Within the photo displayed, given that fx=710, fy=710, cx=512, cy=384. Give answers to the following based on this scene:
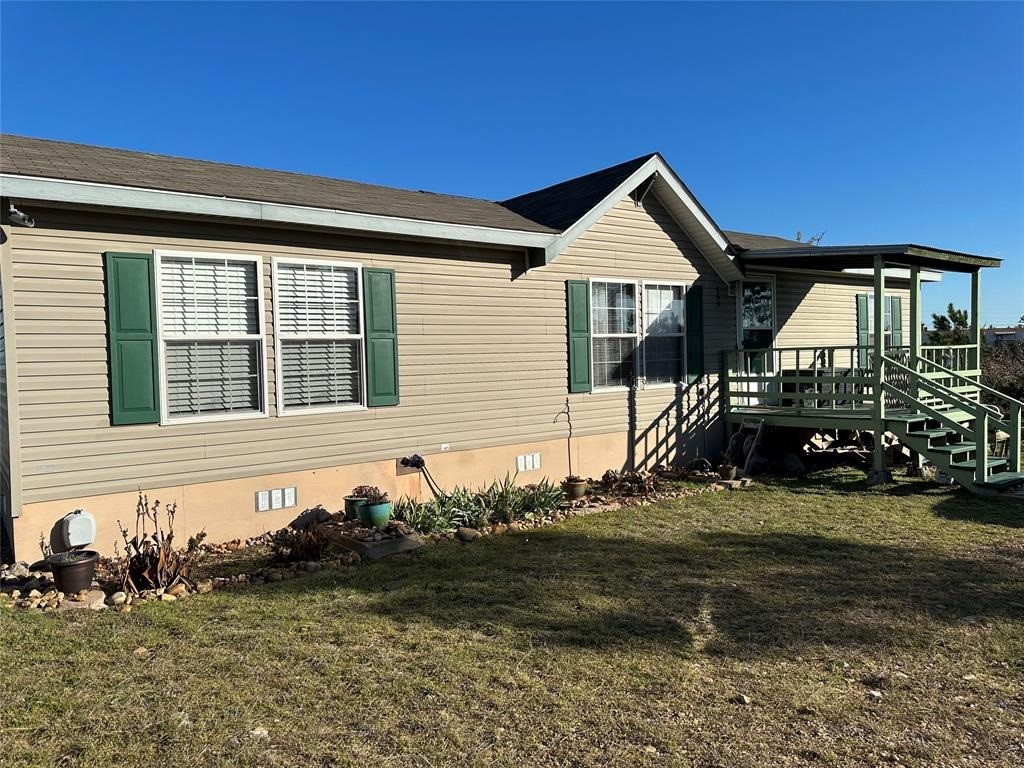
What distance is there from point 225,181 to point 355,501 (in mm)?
3299

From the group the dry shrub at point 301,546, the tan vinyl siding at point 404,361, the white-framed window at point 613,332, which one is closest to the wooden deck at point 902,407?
the tan vinyl siding at point 404,361

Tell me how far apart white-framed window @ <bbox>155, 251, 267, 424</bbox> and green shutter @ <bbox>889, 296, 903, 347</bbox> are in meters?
12.1

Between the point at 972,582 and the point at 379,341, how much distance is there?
547 centimetres

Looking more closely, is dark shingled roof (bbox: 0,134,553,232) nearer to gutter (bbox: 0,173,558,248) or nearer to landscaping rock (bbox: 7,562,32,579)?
gutter (bbox: 0,173,558,248)

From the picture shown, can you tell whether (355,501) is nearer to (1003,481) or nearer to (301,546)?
(301,546)

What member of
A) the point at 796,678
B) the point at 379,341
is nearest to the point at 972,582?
the point at 796,678

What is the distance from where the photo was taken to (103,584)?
519cm

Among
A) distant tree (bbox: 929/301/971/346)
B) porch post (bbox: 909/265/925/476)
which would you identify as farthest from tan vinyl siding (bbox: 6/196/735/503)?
distant tree (bbox: 929/301/971/346)

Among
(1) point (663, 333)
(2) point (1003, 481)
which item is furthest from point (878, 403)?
(1) point (663, 333)

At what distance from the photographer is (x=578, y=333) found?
895 cm

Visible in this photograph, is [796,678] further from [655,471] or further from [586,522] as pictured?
[655,471]

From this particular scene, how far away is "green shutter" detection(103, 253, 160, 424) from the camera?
577 cm

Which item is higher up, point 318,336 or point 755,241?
point 755,241

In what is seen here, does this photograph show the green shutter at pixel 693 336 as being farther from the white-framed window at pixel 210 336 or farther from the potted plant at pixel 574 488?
the white-framed window at pixel 210 336
